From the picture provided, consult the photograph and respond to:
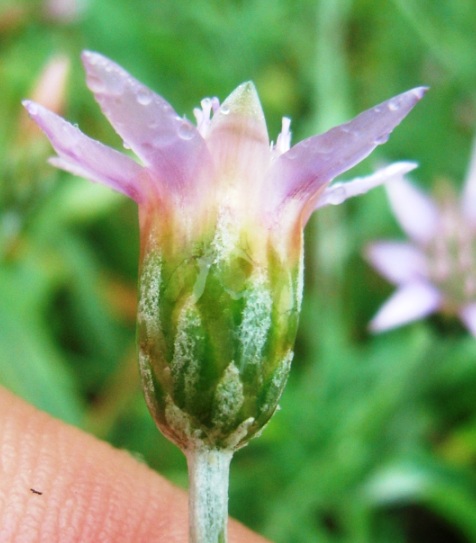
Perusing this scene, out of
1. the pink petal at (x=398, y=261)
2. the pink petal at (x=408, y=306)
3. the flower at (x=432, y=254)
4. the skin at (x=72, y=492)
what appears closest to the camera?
the skin at (x=72, y=492)

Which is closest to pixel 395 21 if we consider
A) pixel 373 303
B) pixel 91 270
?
pixel 373 303

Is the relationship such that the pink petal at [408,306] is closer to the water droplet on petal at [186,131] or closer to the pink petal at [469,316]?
the pink petal at [469,316]

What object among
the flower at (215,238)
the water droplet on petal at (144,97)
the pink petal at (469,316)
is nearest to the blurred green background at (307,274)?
the pink petal at (469,316)

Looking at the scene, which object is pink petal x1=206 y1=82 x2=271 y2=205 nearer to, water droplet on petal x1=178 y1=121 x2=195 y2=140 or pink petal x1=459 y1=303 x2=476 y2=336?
water droplet on petal x1=178 y1=121 x2=195 y2=140

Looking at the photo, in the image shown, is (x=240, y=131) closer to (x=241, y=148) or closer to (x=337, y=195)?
(x=241, y=148)

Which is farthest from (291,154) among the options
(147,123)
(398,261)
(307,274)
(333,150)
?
(307,274)

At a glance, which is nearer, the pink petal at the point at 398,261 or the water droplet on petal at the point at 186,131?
the water droplet on petal at the point at 186,131
